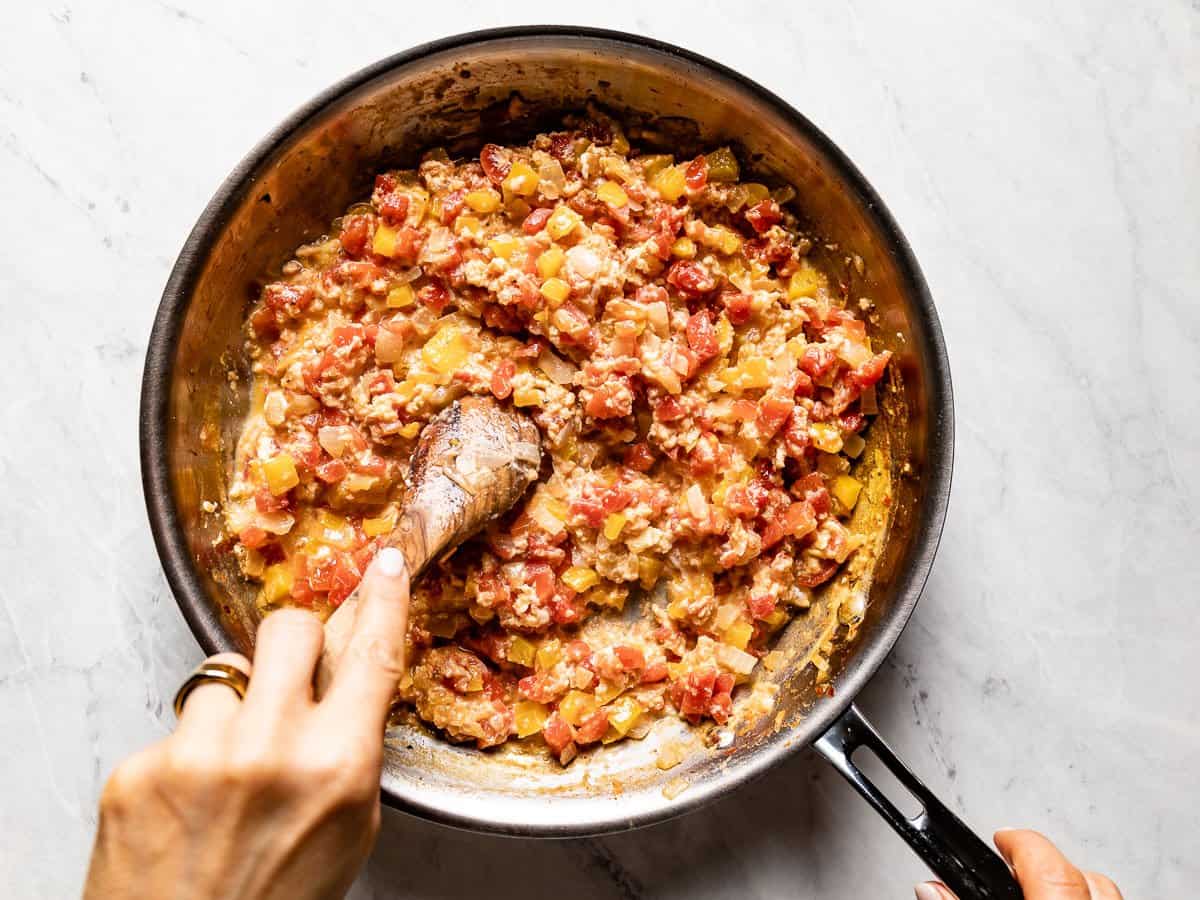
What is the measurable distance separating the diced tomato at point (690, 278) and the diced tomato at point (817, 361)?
1.27ft

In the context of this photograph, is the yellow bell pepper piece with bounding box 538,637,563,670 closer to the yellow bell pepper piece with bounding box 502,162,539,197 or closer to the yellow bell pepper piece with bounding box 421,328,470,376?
the yellow bell pepper piece with bounding box 421,328,470,376

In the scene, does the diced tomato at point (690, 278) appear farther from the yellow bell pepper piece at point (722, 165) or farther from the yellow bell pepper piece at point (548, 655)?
the yellow bell pepper piece at point (548, 655)

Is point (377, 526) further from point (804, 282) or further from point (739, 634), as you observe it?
point (804, 282)

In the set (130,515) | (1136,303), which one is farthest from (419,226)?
(1136,303)

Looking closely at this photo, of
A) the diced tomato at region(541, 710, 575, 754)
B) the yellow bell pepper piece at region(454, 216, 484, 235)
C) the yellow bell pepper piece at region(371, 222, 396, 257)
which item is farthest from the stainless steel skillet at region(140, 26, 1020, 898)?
the yellow bell pepper piece at region(454, 216, 484, 235)

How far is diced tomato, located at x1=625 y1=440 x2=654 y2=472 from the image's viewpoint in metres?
3.20

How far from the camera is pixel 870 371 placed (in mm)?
3082

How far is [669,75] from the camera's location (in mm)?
2996

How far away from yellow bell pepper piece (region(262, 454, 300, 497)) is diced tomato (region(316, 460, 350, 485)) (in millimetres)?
87

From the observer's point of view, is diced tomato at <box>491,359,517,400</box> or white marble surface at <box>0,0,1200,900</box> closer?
diced tomato at <box>491,359,517,400</box>

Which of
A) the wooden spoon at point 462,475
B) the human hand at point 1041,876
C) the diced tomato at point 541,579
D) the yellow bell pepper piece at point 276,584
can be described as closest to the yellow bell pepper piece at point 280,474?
the yellow bell pepper piece at point 276,584

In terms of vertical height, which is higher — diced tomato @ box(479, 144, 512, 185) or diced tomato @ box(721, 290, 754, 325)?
diced tomato @ box(479, 144, 512, 185)

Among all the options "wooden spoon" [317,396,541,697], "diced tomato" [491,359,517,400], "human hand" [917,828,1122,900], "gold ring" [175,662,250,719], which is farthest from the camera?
"diced tomato" [491,359,517,400]

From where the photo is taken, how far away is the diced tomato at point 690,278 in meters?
3.17
